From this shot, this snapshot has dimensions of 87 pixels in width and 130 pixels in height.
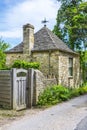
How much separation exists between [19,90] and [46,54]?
7.70 m

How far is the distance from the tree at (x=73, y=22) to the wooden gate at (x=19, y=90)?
44.9ft

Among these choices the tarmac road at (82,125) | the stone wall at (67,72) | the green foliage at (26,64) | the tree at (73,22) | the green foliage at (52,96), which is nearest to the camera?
the tarmac road at (82,125)

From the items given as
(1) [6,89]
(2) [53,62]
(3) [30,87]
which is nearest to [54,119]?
(1) [6,89]

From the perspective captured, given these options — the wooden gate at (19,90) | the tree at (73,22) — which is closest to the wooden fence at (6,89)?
the wooden gate at (19,90)

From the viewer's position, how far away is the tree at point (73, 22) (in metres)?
25.6

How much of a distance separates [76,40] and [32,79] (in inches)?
565

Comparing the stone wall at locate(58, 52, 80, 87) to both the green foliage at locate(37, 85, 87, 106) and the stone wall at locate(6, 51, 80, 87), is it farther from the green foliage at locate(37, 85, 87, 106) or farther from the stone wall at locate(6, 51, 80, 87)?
the green foliage at locate(37, 85, 87, 106)

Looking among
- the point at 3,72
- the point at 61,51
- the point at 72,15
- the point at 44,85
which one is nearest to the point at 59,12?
the point at 72,15

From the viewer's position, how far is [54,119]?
10117mm

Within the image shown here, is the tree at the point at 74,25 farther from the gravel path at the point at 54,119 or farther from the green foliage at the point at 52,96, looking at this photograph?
the gravel path at the point at 54,119

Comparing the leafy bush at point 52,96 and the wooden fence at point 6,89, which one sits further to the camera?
the leafy bush at point 52,96

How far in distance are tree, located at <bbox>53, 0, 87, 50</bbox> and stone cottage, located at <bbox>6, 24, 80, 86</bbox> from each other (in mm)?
4293

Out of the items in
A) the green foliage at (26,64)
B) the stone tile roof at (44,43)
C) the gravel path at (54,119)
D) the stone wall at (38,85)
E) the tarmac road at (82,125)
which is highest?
the stone tile roof at (44,43)

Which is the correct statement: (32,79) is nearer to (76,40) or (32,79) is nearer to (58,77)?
(58,77)
